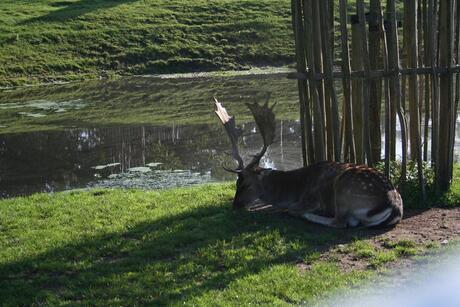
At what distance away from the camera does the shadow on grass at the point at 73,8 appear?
48.0m

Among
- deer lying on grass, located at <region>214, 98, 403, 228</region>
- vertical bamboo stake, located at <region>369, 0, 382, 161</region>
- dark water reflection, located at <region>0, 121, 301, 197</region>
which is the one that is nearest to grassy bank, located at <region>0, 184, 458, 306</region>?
deer lying on grass, located at <region>214, 98, 403, 228</region>

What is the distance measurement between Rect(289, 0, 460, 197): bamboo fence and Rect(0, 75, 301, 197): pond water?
930 mm

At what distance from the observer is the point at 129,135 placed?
2081 centimetres

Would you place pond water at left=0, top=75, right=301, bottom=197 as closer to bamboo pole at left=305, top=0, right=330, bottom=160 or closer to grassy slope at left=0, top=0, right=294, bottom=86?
bamboo pole at left=305, top=0, right=330, bottom=160

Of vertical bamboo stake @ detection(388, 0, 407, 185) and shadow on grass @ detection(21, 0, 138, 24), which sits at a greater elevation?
shadow on grass @ detection(21, 0, 138, 24)

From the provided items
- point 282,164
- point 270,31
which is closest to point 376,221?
point 282,164

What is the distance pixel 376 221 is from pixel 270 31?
128 ft

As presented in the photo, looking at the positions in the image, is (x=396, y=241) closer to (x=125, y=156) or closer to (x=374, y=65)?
(x=374, y=65)

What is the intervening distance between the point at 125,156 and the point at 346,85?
8.89 meters

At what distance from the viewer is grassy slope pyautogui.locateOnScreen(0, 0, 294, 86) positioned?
132 ft

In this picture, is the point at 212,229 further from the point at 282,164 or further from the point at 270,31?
the point at 270,31

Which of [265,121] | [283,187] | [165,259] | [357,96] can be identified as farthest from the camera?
[357,96]

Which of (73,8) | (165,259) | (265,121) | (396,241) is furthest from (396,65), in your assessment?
(73,8)

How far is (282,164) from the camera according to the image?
15.5 metres
